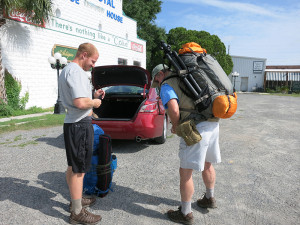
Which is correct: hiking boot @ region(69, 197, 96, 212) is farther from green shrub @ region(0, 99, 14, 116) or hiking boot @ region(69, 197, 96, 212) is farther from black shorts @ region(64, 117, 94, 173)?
green shrub @ region(0, 99, 14, 116)

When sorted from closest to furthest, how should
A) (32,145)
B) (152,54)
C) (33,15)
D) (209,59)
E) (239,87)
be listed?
(209,59), (32,145), (33,15), (152,54), (239,87)

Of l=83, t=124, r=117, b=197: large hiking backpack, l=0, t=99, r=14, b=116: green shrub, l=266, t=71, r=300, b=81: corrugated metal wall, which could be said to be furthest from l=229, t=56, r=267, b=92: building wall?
l=83, t=124, r=117, b=197: large hiking backpack

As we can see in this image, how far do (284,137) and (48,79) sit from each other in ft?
36.5

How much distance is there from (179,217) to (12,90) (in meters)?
10.4

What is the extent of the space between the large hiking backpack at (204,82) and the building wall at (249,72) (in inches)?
1562

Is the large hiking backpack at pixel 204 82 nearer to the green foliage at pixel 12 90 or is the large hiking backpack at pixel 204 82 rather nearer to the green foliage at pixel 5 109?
the green foliage at pixel 5 109

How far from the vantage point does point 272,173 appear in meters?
3.75

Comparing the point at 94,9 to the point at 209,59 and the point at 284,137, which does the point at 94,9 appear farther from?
the point at 209,59

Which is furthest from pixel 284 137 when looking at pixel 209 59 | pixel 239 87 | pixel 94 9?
pixel 239 87

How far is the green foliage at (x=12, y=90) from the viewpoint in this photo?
10.3m

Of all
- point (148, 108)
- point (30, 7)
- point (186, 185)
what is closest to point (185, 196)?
point (186, 185)

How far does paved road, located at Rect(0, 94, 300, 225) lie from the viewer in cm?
254

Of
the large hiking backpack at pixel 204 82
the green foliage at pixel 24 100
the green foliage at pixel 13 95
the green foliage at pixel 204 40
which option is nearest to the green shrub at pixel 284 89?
the green foliage at pixel 204 40

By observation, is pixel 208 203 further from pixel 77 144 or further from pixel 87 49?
pixel 87 49
